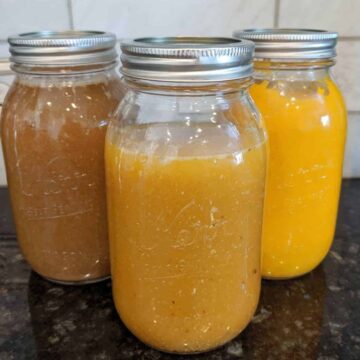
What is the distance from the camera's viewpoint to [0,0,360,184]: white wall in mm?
792

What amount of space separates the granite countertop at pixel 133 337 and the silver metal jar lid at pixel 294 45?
1.02 ft

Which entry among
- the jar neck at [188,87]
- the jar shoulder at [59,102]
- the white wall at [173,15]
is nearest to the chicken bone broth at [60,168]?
the jar shoulder at [59,102]

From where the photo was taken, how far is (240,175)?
1.53 ft

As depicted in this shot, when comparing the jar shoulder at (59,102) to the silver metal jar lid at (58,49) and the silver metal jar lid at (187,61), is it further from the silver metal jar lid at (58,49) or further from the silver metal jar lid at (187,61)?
the silver metal jar lid at (187,61)

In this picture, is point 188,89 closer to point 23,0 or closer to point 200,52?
point 200,52

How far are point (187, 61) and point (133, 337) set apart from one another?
1.10ft

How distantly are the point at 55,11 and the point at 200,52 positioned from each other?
485mm

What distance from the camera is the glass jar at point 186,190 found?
433 millimetres

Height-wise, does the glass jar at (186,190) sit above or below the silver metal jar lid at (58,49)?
below

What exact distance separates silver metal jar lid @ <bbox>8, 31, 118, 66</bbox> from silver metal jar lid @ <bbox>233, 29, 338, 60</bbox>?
0.18 metres

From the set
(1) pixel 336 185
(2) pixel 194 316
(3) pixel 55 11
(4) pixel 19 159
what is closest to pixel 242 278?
(2) pixel 194 316

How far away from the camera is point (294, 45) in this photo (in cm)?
52

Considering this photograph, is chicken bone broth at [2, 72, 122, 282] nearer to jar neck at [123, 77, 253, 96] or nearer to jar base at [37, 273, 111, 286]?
jar base at [37, 273, 111, 286]

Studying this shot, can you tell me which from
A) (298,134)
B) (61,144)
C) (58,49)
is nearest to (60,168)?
(61,144)
